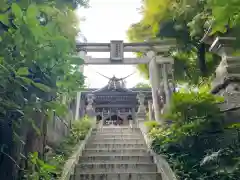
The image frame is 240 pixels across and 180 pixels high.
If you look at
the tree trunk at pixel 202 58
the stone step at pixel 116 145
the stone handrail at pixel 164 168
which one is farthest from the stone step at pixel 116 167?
the tree trunk at pixel 202 58

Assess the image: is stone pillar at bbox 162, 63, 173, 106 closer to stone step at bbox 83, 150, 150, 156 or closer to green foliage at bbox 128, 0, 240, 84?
green foliage at bbox 128, 0, 240, 84

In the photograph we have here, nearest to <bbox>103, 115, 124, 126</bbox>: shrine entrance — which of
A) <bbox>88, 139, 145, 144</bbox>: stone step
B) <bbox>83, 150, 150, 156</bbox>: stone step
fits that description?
<bbox>88, 139, 145, 144</bbox>: stone step

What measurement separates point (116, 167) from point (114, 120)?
17400 mm

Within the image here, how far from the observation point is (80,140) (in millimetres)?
7754

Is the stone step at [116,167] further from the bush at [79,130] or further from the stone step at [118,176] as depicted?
the bush at [79,130]

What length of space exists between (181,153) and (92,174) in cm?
206

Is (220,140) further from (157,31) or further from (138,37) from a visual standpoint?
(138,37)

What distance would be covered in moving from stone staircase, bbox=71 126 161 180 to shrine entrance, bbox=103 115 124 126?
523 inches

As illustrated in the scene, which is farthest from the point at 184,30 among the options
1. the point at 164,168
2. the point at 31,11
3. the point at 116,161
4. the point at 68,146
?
the point at 31,11

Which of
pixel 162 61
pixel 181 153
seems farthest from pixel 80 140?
pixel 162 61

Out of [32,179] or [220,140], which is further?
[220,140]

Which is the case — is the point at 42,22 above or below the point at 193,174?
above

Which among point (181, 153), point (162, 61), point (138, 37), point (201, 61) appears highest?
point (138, 37)

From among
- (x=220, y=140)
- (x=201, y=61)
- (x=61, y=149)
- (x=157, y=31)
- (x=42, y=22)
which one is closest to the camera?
(x=42, y=22)
